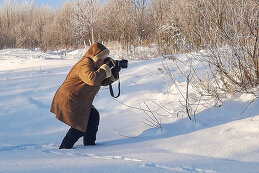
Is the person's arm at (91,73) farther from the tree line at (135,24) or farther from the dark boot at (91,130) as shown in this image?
the tree line at (135,24)

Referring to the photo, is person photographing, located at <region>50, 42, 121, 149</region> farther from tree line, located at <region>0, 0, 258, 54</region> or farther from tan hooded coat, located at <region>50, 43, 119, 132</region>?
tree line, located at <region>0, 0, 258, 54</region>

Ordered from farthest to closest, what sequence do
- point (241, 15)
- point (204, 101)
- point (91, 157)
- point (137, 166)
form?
1. point (204, 101)
2. point (241, 15)
3. point (91, 157)
4. point (137, 166)

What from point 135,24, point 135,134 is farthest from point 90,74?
point 135,24

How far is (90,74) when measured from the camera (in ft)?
10.4

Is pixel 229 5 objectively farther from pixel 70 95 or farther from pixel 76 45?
pixel 76 45

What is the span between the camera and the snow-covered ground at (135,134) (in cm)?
244

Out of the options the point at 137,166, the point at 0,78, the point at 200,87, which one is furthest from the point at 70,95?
the point at 0,78

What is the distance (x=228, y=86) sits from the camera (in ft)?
13.9

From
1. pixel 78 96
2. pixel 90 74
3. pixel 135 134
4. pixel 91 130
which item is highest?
pixel 90 74

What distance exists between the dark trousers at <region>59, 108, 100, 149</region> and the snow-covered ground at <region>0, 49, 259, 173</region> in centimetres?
10

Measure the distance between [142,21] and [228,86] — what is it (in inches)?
515

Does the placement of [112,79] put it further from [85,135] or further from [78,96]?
[85,135]

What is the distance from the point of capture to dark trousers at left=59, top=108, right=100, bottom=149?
3.35m

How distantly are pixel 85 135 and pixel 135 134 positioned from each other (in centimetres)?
60
